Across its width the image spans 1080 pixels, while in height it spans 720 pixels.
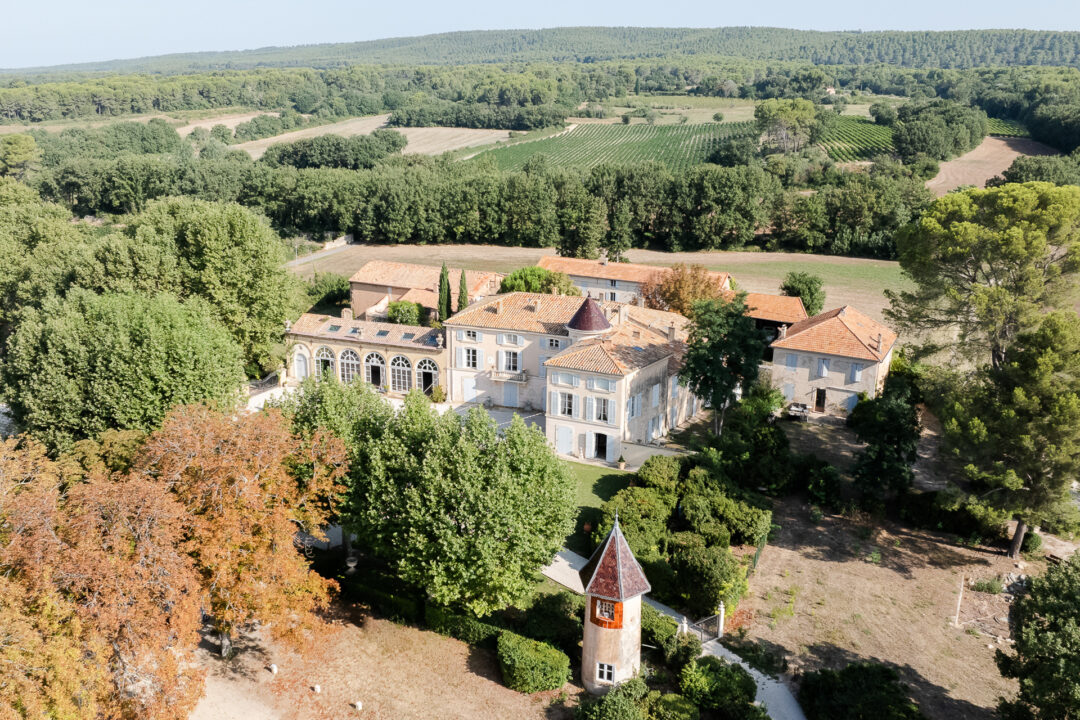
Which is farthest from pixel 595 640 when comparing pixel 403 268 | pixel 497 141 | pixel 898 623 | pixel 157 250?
pixel 497 141

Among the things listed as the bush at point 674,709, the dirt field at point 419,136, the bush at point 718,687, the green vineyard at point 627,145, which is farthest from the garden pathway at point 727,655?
the dirt field at point 419,136

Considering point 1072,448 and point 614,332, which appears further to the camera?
point 614,332

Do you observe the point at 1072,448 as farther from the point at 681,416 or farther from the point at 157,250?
the point at 157,250

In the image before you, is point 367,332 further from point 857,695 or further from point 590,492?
point 857,695

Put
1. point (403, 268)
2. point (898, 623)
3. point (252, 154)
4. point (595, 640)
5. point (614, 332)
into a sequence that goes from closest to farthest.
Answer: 1. point (595, 640)
2. point (898, 623)
3. point (614, 332)
4. point (403, 268)
5. point (252, 154)

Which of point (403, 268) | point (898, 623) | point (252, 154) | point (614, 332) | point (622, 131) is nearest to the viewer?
point (898, 623)

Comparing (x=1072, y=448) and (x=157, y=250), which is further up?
(x=157, y=250)

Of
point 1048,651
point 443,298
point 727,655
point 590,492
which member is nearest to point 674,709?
point 727,655
